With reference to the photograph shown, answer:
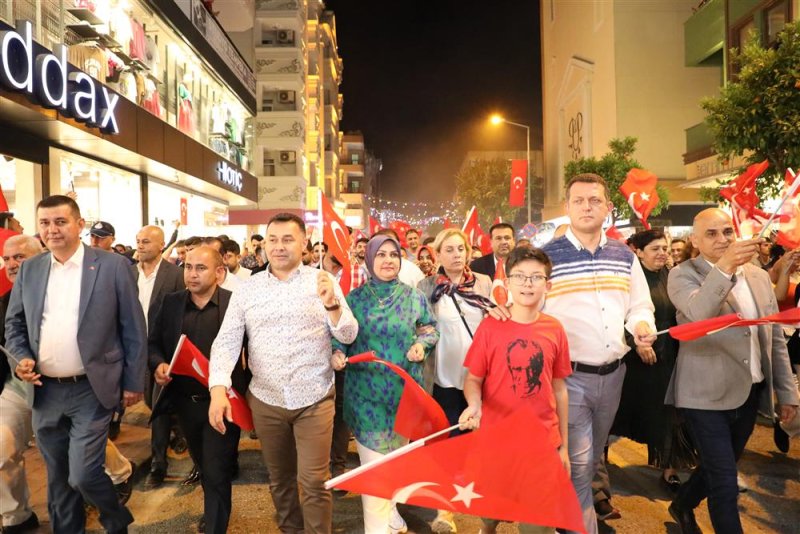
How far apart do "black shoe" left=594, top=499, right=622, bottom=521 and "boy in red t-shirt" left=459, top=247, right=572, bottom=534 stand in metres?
1.53

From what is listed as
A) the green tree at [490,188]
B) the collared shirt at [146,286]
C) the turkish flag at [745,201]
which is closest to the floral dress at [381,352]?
the turkish flag at [745,201]

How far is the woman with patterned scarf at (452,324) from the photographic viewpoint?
5.23 metres

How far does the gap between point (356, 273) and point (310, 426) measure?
4.33 metres

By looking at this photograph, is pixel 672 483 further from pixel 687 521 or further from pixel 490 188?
pixel 490 188

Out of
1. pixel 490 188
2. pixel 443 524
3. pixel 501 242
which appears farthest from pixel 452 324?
pixel 490 188

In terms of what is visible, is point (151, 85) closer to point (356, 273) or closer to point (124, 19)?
point (124, 19)

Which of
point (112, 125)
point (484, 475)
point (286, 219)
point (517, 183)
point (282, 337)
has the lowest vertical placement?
point (484, 475)

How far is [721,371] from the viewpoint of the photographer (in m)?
4.20

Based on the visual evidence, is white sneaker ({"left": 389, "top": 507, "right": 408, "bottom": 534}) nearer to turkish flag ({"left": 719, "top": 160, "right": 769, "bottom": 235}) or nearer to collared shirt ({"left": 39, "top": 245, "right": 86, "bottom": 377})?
collared shirt ({"left": 39, "top": 245, "right": 86, "bottom": 377})

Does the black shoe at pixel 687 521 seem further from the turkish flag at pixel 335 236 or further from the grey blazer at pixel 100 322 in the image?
the grey blazer at pixel 100 322

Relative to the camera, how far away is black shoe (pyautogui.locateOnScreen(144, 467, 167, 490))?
19.6 ft

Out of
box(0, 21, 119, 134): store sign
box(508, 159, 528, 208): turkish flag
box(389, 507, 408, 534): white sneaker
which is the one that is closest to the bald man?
box(389, 507, 408, 534): white sneaker

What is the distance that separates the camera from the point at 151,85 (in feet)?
61.9

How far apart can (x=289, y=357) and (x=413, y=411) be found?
87cm
